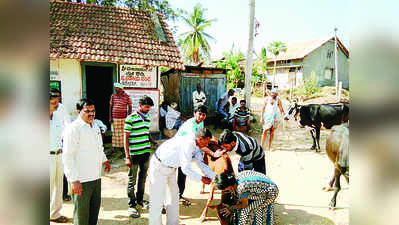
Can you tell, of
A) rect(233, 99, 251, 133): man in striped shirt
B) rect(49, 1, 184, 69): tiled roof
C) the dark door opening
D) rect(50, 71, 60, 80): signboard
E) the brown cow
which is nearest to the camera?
the brown cow

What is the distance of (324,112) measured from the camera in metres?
6.25

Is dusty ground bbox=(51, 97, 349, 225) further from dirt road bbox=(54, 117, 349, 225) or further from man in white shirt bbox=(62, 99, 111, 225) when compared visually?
man in white shirt bbox=(62, 99, 111, 225)

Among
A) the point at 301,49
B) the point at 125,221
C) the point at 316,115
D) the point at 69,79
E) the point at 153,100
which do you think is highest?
the point at 301,49

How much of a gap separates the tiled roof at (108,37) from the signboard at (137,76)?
0.95ft

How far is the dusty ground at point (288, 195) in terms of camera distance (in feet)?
11.6

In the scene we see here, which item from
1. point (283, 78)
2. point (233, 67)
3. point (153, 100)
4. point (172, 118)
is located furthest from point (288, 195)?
point (283, 78)

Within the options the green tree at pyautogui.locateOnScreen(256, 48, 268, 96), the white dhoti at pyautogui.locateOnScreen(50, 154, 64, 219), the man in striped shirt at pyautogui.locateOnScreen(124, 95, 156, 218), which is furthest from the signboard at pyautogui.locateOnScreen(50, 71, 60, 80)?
the green tree at pyautogui.locateOnScreen(256, 48, 268, 96)

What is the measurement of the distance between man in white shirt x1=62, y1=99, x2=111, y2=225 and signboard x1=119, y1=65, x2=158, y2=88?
15.8 ft

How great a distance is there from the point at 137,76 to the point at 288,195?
5.36 meters

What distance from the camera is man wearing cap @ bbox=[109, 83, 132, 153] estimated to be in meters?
6.14

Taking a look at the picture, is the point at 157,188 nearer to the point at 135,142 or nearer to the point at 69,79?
the point at 135,142

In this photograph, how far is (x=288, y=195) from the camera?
169 inches
